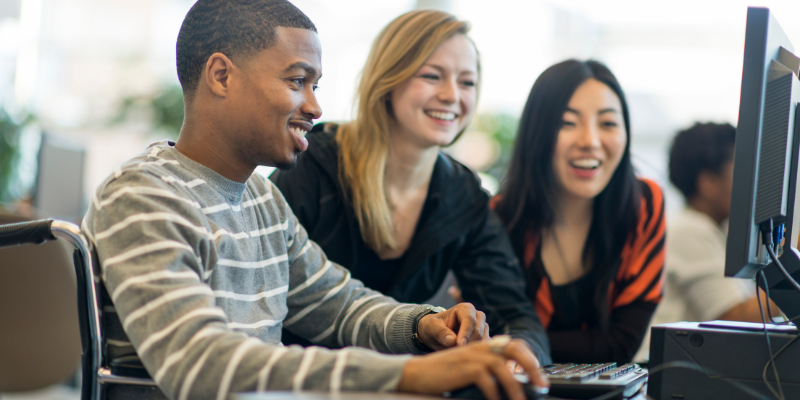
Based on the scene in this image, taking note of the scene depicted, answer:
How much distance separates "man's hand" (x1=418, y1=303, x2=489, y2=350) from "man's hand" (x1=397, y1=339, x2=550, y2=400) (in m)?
0.32

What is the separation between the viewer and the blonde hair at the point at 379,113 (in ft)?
5.02

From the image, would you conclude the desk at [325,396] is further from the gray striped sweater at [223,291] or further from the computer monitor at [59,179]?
the computer monitor at [59,179]

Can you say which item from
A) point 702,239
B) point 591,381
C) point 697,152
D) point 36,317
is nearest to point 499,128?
point 697,152

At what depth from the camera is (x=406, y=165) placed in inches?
65.1

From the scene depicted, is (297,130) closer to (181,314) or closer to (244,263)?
(244,263)

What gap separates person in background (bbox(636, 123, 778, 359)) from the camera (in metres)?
2.11

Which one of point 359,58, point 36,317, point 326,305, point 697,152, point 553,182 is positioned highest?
point 359,58

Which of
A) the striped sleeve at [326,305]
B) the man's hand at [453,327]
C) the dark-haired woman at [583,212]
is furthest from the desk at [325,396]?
the dark-haired woman at [583,212]

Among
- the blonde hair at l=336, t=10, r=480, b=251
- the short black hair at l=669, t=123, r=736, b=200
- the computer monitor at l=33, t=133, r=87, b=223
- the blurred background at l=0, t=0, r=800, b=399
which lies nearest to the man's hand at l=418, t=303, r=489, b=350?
the blonde hair at l=336, t=10, r=480, b=251

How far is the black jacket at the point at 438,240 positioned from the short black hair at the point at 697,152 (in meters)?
1.23

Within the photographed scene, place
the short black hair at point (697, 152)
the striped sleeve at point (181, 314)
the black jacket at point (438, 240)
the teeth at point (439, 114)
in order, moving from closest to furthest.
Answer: the striped sleeve at point (181, 314)
the black jacket at point (438, 240)
the teeth at point (439, 114)
the short black hair at point (697, 152)

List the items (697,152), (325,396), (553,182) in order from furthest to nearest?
1. (697,152)
2. (553,182)
3. (325,396)

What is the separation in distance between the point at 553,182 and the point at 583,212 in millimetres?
138

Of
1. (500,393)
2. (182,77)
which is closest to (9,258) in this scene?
(182,77)
